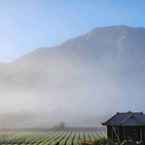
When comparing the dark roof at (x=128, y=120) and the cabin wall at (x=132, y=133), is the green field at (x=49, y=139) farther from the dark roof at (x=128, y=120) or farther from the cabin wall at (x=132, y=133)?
the cabin wall at (x=132, y=133)

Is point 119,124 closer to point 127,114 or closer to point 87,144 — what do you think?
point 127,114

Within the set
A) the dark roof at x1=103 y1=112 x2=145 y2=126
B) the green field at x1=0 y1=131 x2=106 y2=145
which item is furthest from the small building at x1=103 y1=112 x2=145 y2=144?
A: the green field at x1=0 y1=131 x2=106 y2=145

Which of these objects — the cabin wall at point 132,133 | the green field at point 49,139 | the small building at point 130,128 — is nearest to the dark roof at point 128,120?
the small building at point 130,128

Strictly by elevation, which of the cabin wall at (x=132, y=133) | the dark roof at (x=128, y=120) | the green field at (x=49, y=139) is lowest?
the green field at (x=49, y=139)

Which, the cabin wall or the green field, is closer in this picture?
the cabin wall

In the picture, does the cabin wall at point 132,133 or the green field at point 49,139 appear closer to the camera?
the cabin wall at point 132,133

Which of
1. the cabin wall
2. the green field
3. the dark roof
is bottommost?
the green field

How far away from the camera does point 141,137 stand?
44.7 meters

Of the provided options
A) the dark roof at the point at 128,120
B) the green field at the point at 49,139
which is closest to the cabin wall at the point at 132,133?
the dark roof at the point at 128,120

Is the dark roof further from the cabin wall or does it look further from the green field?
the green field

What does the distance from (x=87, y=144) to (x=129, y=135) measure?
19.7 ft

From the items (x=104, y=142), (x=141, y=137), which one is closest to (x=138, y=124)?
(x=141, y=137)

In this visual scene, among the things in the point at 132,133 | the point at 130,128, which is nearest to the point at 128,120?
the point at 130,128

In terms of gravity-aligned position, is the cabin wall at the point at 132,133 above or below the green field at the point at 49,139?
above
